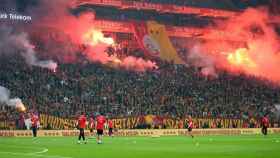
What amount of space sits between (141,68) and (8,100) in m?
20.1

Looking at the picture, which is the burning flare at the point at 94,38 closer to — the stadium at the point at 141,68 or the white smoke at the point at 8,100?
the stadium at the point at 141,68

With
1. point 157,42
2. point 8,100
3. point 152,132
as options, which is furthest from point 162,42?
point 8,100

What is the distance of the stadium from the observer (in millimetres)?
55469

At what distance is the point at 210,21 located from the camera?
7669 centimetres

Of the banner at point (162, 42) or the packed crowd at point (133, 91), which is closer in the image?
the packed crowd at point (133, 91)

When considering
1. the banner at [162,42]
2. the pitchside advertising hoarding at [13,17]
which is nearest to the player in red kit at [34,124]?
the pitchside advertising hoarding at [13,17]

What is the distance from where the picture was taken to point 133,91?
63.7 m

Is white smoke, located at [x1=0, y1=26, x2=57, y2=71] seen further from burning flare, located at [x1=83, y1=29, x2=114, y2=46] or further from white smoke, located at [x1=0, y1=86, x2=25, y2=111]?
white smoke, located at [x1=0, y1=86, x2=25, y2=111]

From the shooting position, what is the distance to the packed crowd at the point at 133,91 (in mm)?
57250

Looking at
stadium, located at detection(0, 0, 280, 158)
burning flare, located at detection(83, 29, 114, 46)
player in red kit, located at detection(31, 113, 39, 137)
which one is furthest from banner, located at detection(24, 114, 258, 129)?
burning flare, located at detection(83, 29, 114, 46)

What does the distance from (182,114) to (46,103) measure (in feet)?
45.6

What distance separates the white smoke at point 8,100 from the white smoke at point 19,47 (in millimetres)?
7436

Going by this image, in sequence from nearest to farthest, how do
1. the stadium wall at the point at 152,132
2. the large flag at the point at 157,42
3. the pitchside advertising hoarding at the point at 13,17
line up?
the stadium wall at the point at 152,132, the pitchside advertising hoarding at the point at 13,17, the large flag at the point at 157,42

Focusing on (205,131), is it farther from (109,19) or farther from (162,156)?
(162,156)
